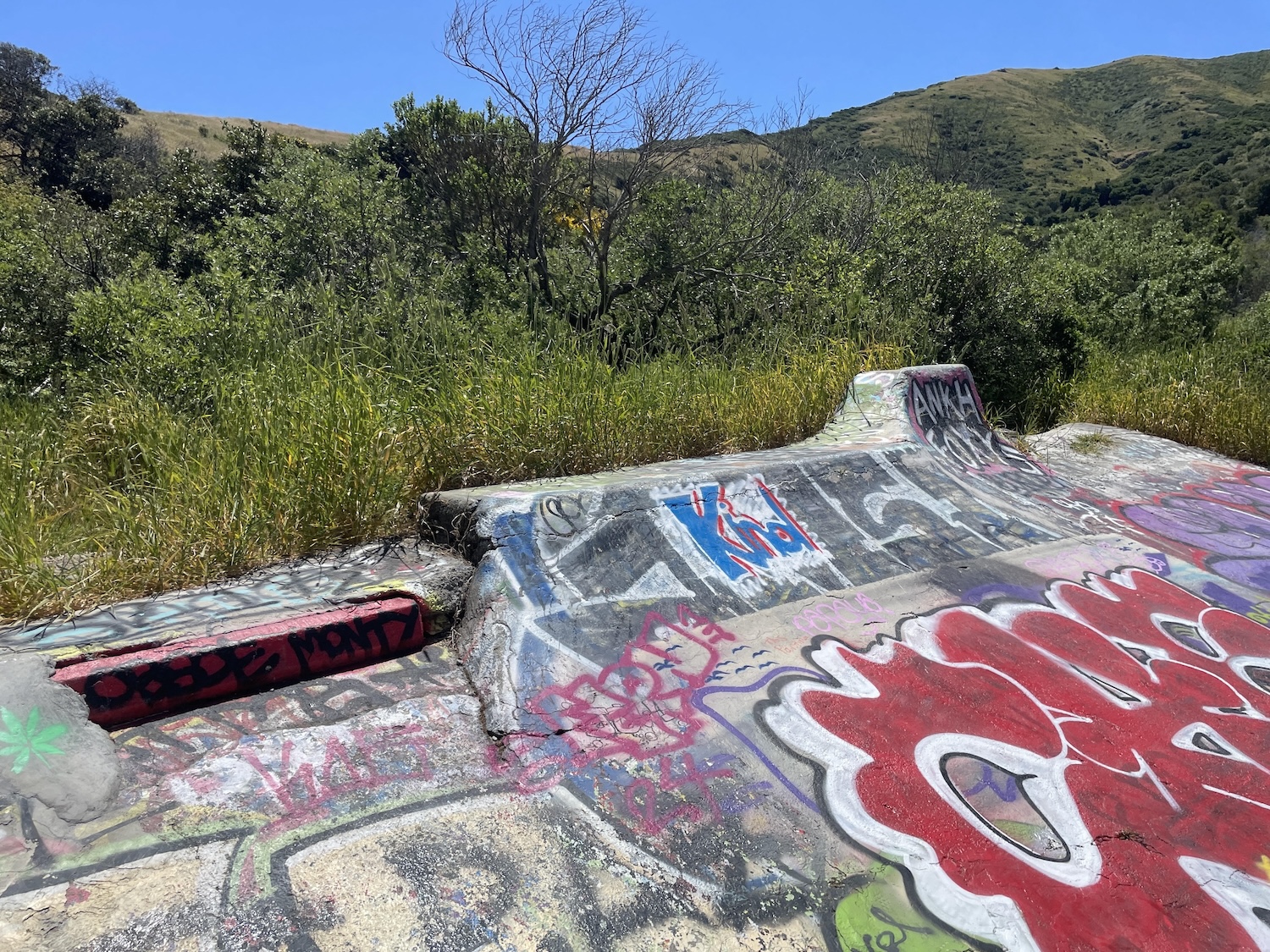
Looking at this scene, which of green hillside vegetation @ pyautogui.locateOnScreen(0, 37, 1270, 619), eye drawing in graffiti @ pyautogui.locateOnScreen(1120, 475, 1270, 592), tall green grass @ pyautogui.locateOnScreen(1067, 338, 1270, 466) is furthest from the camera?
tall green grass @ pyautogui.locateOnScreen(1067, 338, 1270, 466)

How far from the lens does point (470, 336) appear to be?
480cm

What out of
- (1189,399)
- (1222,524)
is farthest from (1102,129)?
(1222,524)

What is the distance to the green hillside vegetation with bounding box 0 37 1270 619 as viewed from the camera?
10.8ft

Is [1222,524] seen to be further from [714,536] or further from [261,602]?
[261,602]

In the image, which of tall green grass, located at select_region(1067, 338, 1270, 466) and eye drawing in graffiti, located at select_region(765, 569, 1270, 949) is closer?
eye drawing in graffiti, located at select_region(765, 569, 1270, 949)

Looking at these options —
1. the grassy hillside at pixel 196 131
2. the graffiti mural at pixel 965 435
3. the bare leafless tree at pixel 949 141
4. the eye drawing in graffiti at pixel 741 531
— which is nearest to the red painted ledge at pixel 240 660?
the eye drawing in graffiti at pixel 741 531

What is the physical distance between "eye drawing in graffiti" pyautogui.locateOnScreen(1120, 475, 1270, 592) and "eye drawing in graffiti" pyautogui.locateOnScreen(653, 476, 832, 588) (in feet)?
9.52

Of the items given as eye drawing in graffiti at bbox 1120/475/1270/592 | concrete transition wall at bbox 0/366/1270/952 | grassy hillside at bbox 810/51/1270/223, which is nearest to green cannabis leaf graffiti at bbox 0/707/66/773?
concrete transition wall at bbox 0/366/1270/952

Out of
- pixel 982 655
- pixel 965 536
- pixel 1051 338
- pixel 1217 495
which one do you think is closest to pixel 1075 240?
pixel 1051 338

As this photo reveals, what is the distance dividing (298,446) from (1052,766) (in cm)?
325

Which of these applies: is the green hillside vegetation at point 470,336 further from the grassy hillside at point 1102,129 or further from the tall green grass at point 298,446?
the grassy hillside at point 1102,129

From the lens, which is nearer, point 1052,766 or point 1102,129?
point 1052,766

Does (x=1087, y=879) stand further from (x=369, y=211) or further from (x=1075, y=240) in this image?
(x=1075, y=240)

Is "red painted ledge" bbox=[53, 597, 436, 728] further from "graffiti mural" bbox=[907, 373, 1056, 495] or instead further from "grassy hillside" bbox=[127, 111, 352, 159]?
"grassy hillside" bbox=[127, 111, 352, 159]
